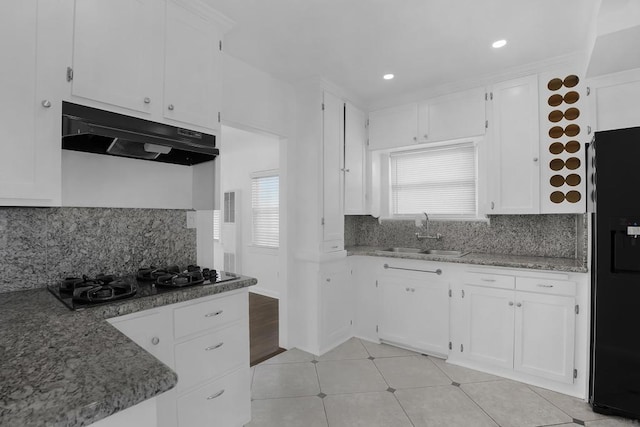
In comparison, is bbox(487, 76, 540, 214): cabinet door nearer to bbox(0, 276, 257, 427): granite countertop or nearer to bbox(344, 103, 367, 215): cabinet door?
bbox(344, 103, 367, 215): cabinet door

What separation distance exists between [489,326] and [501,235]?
981 mm

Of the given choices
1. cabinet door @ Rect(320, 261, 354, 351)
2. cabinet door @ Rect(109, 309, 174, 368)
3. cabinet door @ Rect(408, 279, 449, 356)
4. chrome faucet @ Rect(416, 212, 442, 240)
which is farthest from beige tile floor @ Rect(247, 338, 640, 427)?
chrome faucet @ Rect(416, 212, 442, 240)

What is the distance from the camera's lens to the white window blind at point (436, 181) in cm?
350

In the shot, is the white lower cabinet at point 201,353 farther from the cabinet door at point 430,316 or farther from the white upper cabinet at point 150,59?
the cabinet door at point 430,316

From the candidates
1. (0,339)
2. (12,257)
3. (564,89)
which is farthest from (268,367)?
(564,89)

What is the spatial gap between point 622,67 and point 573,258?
1.57 meters

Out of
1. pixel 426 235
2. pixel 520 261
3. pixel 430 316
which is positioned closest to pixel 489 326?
pixel 430 316

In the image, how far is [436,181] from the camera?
3713 mm

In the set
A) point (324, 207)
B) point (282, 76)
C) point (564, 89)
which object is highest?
point (282, 76)

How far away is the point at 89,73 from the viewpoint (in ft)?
5.16

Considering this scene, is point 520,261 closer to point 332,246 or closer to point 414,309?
point 414,309

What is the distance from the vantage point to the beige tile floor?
82.2 inches

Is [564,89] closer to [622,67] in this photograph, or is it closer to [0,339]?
[622,67]

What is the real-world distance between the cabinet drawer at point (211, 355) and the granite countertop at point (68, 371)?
2.03ft
